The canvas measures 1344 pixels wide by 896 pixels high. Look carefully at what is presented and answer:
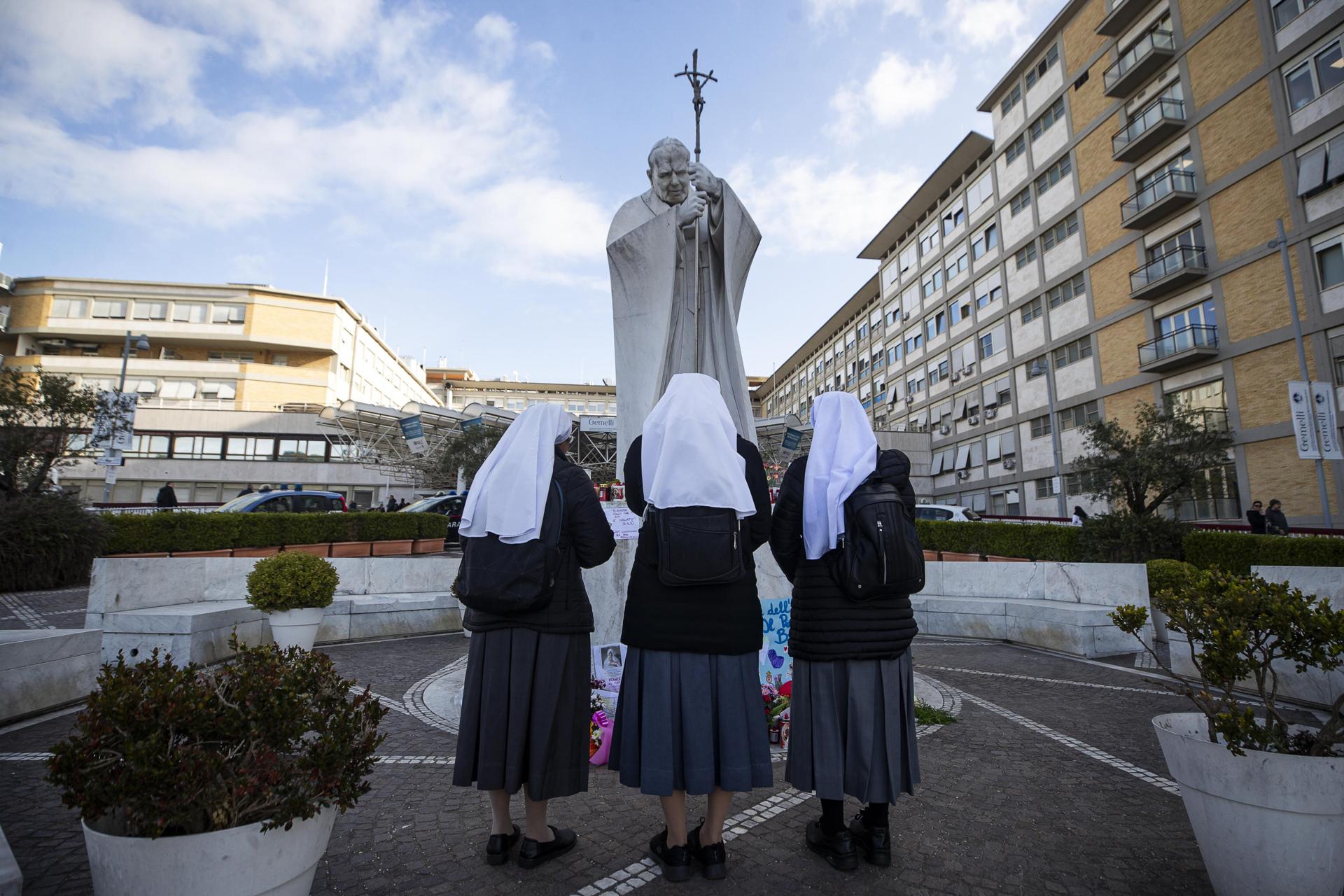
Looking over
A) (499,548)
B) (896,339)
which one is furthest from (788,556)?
(896,339)

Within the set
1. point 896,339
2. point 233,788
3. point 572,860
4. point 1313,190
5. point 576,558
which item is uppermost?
point 896,339

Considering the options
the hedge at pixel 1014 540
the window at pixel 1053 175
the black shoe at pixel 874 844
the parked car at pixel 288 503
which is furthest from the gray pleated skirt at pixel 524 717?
the window at pixel 1053 175

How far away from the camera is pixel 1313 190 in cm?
2041

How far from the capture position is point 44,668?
5219 millimetres

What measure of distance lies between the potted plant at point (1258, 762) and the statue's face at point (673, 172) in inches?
168

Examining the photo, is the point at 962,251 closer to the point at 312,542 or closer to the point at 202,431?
the point at 312,542

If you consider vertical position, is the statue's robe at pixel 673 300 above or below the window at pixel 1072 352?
below

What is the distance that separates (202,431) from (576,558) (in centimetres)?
5107

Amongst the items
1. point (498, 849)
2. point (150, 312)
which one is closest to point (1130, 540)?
point (498, 849)

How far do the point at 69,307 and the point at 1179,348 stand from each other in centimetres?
6313

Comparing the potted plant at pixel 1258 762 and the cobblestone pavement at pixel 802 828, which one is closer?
the potted plant at pixel 1258 762

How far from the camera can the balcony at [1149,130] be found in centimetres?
2517

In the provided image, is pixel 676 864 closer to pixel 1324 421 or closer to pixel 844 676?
pixel 844 676

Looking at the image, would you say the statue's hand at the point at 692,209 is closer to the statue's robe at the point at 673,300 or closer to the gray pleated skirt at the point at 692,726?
the statue's robe at the point at 673,300
